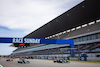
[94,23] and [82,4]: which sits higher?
Answer: [82,4]

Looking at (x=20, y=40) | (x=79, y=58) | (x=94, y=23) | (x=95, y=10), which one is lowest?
(x=79, y=58)

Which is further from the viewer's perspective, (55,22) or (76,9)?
(55,22)

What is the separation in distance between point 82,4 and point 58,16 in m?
10.7

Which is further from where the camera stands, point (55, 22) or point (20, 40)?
point (55, 22)

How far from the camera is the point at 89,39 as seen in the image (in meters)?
35.5

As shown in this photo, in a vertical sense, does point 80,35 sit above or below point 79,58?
above

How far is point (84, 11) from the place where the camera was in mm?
33531

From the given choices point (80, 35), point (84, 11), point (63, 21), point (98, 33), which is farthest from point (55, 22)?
point (98, 33)

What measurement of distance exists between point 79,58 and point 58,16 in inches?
610

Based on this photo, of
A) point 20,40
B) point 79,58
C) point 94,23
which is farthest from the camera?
point 94,23

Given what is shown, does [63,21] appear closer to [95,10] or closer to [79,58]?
[95,10]

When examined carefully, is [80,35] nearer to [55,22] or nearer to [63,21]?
[63,21]

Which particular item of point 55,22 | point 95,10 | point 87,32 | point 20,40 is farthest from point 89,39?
point 20,40

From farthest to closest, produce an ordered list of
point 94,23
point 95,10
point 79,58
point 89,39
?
point 94,23 < point 89,39 < point 95,10 < point 79,58
